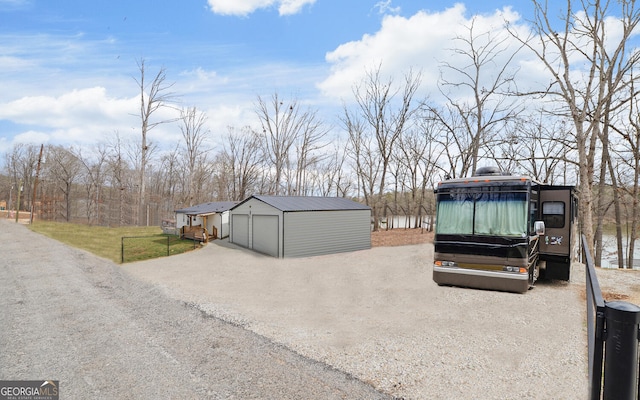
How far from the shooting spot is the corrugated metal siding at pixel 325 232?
19.9 meters

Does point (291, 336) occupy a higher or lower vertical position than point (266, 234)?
lower

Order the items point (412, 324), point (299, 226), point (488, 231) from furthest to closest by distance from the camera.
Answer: point (299, 226), point (488, 231), point (412, 324)

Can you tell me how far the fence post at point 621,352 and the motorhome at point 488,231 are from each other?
742cm

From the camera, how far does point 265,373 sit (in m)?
5.68

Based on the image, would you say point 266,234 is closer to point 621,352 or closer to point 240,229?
point 240,229

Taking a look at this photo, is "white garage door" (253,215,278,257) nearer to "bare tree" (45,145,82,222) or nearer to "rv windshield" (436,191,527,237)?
"rv windshield" (436,191,527,237)

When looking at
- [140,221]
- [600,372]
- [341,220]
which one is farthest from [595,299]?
[140,221]

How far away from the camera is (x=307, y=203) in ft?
73.6

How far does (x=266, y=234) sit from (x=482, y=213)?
14.0m

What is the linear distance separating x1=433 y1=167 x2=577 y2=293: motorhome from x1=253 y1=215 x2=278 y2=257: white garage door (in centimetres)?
1173

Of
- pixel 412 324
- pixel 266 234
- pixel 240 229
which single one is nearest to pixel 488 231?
pixel 412 324

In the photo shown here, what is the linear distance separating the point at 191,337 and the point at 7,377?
2986mm

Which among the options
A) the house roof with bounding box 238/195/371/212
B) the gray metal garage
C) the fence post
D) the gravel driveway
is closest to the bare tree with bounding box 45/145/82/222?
the gray metal garage

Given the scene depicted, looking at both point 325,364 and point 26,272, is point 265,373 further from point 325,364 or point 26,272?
point 26,272
